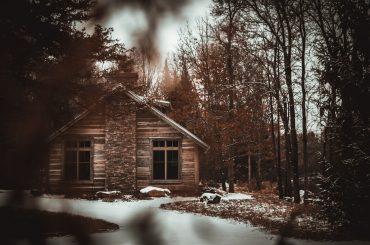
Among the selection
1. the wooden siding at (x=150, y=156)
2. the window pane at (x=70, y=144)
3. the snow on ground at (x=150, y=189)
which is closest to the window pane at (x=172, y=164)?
the wooden siding at (x=150, y=156)

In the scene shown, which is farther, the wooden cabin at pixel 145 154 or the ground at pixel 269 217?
the wooden cabin at pixel 145 154

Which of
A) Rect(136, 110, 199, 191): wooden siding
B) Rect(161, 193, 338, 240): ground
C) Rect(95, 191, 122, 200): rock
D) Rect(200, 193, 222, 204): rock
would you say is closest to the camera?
Rect(161, 193, 338, 240): ground

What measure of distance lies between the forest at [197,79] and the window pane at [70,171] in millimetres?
63

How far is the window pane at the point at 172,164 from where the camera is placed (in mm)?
24266

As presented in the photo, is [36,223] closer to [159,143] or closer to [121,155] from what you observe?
[121,155]

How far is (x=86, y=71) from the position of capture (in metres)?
1.15

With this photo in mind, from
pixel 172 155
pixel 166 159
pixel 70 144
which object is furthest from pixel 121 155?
pixel 70 144

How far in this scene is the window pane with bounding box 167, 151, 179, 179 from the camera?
24.3m

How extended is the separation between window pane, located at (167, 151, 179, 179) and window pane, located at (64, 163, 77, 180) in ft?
76.4

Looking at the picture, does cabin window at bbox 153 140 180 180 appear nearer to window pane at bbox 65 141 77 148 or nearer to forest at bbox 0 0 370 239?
forest at bbox 0 0 370 239

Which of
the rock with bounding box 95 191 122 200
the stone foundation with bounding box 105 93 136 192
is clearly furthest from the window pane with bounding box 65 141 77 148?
the stone foundation with bounding box 105 93 136 192

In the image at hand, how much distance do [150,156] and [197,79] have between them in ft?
56.7

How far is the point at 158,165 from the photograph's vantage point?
24312 mm

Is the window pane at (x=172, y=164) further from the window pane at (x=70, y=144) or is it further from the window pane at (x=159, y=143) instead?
the window pane at (x=70, y=144)
